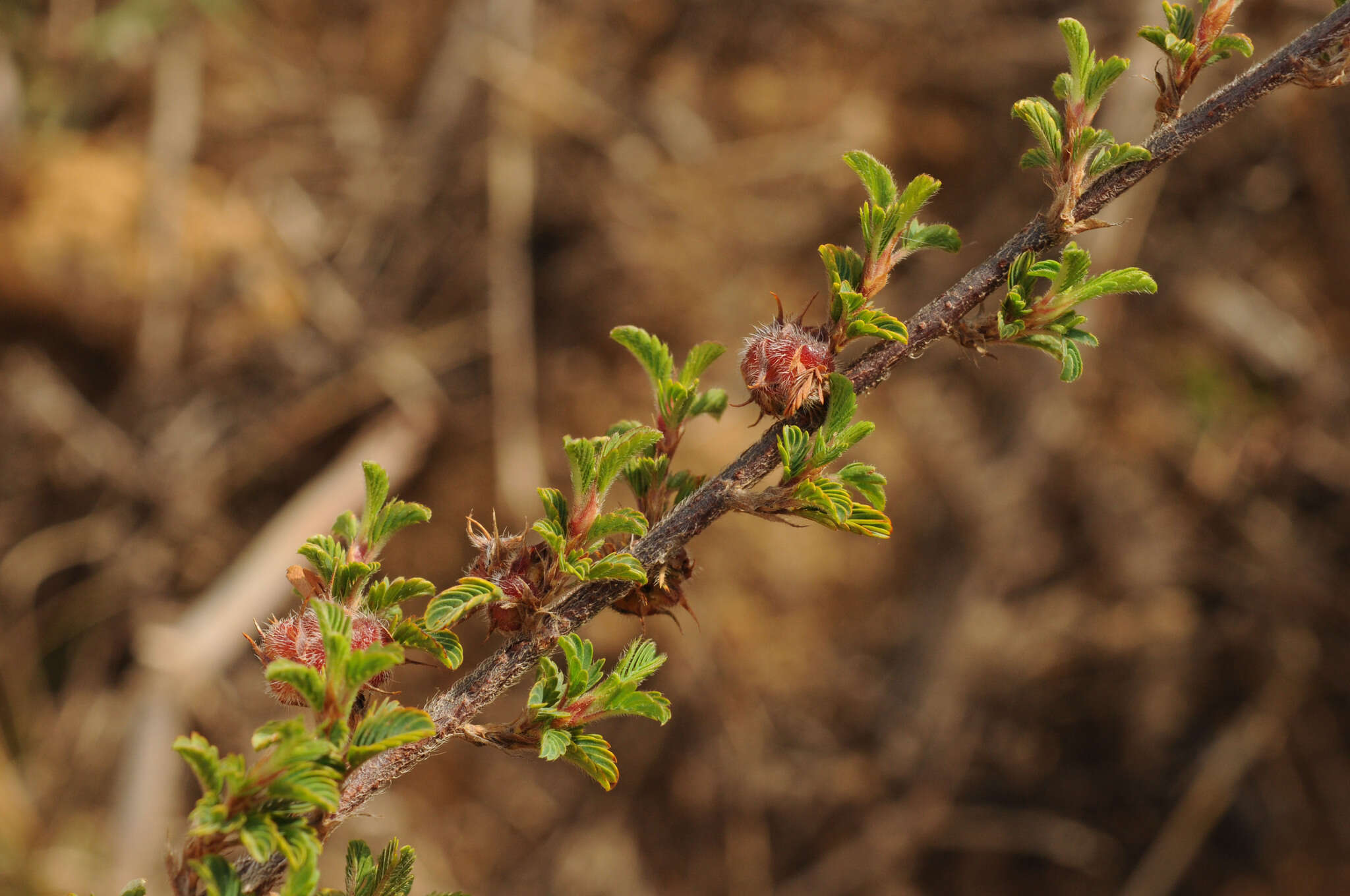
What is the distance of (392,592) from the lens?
3.26ft

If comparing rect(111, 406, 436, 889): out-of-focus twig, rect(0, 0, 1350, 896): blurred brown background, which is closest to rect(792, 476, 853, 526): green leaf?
rect(0, 0, 1350, 896): blurred brown background

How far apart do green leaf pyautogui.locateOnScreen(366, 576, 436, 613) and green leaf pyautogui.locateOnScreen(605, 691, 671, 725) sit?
24cm

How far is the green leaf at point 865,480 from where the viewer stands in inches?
39.2

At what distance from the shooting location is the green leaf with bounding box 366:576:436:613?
0.99m

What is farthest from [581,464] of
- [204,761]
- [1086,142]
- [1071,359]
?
[1086,142]

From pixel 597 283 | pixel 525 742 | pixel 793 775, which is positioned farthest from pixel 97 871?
pixel 525 742

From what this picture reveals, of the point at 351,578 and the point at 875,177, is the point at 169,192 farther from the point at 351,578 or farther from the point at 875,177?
the point at 875,177

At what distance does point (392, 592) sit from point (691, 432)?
10.1ft

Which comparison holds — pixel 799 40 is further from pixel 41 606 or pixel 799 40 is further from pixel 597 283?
pixel 41 606

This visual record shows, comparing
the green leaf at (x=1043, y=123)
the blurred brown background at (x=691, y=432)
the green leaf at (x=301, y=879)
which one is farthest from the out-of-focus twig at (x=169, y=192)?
the green leaf at (x=1043, y=123)

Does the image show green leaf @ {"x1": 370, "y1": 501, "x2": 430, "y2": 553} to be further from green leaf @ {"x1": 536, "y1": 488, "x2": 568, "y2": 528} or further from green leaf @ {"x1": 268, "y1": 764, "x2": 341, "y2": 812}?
green leaf @ {"x1": 268, "y1": 764, "x2": 341, "y2": 812}

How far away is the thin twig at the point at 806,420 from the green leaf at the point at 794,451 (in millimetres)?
55

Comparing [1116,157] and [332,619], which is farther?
[1116,157]

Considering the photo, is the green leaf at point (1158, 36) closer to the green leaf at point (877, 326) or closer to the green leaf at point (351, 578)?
the green leaf at point (877, 326)
